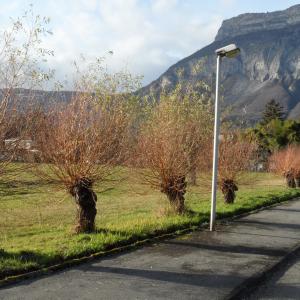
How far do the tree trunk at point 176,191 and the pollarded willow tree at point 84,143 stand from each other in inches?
128

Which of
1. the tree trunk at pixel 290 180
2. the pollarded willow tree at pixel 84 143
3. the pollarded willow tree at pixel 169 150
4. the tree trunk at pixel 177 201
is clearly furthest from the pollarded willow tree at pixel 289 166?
the pollarded willow tree at pixel 84 143

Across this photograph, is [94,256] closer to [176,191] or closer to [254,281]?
[254,281]

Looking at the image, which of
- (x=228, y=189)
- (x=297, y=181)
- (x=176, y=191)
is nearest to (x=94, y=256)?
(x=176, y=191)

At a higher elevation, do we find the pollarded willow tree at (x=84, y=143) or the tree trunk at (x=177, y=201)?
the pollarded willow tree at (x=84, y=143)

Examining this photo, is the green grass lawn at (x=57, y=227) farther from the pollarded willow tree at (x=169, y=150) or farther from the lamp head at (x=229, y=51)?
the lamp head at (x=229, y=51)

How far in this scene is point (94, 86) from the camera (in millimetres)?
11195

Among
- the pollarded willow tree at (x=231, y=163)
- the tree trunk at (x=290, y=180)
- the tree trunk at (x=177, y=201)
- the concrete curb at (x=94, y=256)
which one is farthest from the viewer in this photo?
the tree trunk at (x=290, y=180)

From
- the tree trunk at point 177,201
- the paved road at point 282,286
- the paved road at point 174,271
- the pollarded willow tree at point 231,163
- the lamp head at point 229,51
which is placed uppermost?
the lamp head at point 229,51

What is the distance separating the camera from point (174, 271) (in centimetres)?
810

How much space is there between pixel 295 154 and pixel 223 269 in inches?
1193

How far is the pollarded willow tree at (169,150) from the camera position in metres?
14.1

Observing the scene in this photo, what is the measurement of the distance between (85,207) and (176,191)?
3.94 metres

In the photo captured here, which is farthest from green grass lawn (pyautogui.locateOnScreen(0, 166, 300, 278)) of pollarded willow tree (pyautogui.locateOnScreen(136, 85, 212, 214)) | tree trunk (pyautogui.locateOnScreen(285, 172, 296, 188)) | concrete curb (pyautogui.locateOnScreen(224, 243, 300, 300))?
tree trunk (pyautogui.locateOnScreen(285, 172, 296, 188))

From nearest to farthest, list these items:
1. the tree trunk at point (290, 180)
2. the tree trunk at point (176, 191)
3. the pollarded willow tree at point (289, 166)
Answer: the tree trunk at point (176, 191) → the tree trunk at point (290, 180) → the pollarded willow tree at point (289, 166)
